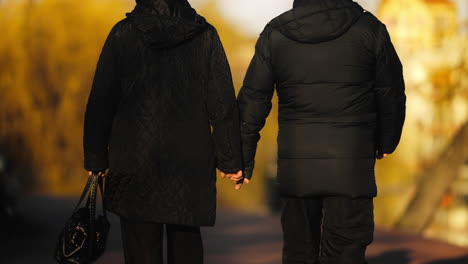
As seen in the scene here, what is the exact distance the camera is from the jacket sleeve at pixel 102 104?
15.5ft

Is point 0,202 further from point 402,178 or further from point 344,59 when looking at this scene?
point 402,178

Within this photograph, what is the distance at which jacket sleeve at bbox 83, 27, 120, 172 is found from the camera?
473 centimetres

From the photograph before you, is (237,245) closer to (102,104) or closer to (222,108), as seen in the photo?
(222,108)

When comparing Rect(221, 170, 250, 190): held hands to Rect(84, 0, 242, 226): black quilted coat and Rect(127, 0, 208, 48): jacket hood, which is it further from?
Rect(127, 0, 208, 48): jacket hood

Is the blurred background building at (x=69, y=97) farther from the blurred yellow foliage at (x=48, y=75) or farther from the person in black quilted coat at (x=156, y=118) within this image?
the person in black quilted coat at (x=156, y=118)

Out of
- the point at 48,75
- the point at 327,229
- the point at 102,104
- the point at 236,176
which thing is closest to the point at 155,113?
the point at 102,104

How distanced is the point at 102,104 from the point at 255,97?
839mm

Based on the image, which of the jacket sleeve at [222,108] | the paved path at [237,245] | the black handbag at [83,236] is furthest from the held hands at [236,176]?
the paved path at [237,245]

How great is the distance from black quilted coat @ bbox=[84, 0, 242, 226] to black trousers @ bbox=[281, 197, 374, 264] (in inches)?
23.6

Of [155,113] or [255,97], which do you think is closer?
[155,113]

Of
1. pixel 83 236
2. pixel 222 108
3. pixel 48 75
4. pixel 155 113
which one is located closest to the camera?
pixel 155 113

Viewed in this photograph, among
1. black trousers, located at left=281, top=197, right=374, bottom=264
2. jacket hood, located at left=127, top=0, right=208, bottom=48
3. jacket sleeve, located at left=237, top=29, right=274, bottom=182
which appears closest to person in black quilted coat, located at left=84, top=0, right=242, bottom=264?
jacket hood, located at left=127, top=0, right=208, bottom=48

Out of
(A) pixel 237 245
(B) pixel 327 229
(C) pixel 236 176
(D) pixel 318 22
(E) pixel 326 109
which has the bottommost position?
(A) pixel 237 245

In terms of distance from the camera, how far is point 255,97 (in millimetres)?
5211
